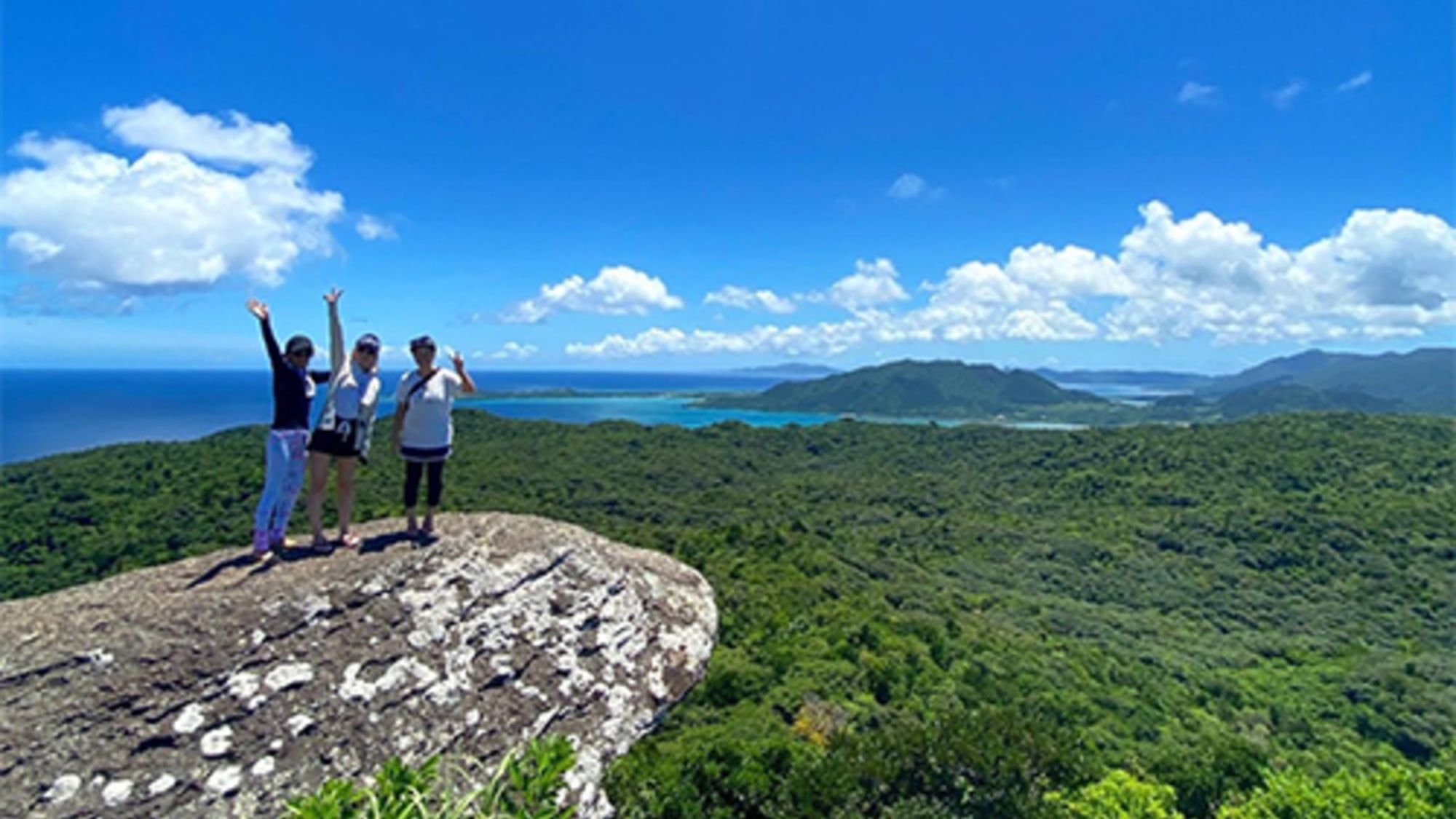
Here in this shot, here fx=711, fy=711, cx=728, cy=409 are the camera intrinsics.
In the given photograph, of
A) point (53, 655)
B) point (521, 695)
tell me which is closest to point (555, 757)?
point (521, 695)

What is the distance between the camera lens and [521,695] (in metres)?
5.77

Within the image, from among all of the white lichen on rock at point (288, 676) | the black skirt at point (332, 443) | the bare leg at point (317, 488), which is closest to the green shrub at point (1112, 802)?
the white lichen on rock at point (288, 676)

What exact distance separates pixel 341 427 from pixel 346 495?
628 millimetres

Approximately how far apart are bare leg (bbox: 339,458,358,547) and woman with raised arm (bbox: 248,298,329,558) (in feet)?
1.09

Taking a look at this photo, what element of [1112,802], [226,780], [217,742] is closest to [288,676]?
[217,742]

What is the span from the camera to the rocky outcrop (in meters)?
4.43

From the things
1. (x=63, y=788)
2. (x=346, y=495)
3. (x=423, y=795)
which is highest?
(x=346, y=495)

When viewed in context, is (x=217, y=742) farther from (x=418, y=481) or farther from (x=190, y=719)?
(x=418, y=481)

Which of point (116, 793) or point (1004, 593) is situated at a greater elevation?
point (116, 793)

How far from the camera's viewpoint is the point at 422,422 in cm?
681

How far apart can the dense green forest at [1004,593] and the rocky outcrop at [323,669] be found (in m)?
1.67

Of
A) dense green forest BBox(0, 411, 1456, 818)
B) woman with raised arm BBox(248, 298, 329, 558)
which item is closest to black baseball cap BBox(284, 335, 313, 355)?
woman with raised arm BBox(248, 298, 329, 558)

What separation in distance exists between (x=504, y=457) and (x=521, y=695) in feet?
305

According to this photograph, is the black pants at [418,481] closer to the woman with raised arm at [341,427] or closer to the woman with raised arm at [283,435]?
the woman with raised arm at [341,427]
